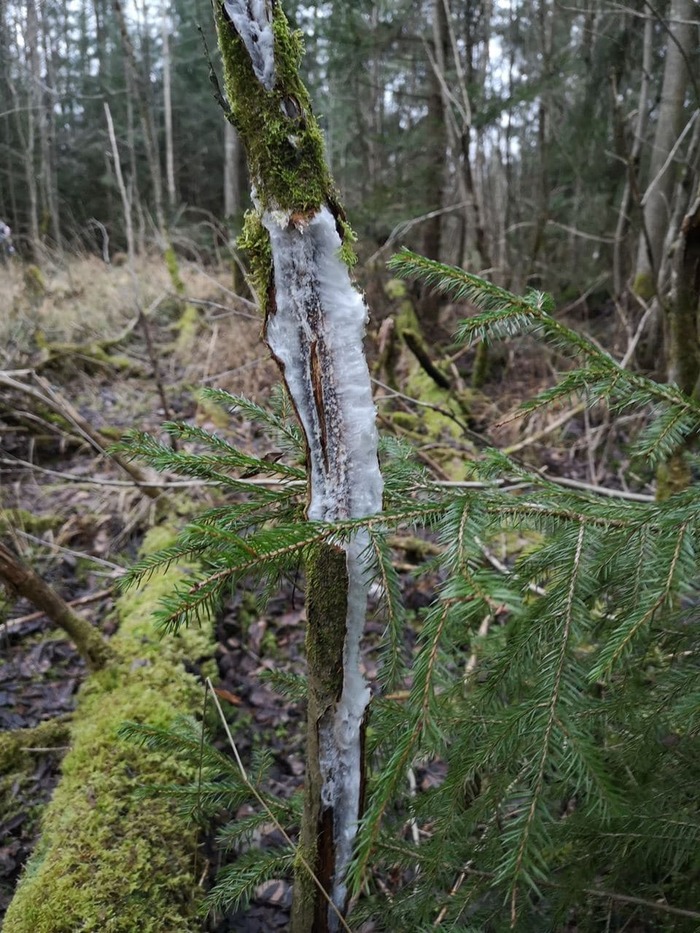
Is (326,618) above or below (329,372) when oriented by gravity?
below

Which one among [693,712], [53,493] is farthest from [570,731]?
[53,493]

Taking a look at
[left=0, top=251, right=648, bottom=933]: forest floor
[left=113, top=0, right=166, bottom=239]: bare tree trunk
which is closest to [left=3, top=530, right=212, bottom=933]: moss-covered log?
[left=0, top=251, right=648, bottom=933]: forest floor

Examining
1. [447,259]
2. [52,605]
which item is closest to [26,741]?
[52,605]

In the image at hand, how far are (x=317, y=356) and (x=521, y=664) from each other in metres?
0.74

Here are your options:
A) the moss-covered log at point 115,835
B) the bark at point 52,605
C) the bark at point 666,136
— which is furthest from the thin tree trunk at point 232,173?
the moss-covered log at point 115,835

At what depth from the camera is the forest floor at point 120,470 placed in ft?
8.66

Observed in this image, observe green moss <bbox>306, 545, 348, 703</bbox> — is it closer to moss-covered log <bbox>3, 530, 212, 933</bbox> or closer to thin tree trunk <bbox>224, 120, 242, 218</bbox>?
moss-covered log <bbox>3, 530, 212, 933</bbox>

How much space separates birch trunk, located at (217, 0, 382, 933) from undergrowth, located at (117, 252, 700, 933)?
10 centimetres

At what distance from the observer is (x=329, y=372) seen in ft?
3.34

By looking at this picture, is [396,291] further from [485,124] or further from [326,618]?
[326,618]

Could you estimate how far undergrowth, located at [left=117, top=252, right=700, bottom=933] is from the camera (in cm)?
84

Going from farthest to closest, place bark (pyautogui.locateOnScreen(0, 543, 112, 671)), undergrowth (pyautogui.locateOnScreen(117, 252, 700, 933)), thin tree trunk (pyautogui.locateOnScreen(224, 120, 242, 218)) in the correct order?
1. thin tree trunk (pyautogui.locateOnScreen(224, 120, 242, 218))
2. bark (pyautogui.locateOnScreen(0, 543, 112, 671))
3. undergrowth (pyautogui.locateOnScreen(117, 252, 700, 933))

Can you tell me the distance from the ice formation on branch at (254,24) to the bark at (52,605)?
6.90 ft

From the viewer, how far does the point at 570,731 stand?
0.87 meters
